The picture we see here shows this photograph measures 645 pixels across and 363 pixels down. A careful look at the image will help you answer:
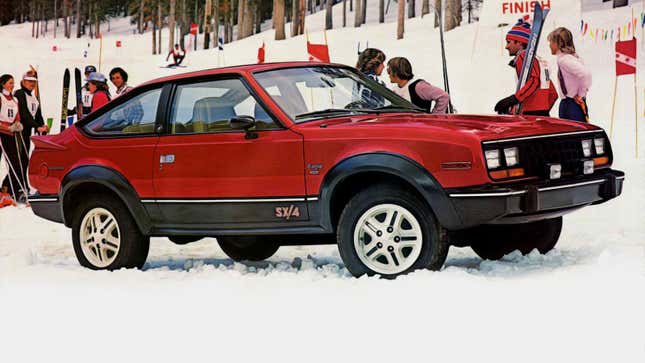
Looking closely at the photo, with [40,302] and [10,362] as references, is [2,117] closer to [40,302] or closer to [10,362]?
[40,302]

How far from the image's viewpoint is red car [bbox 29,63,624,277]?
6.61 meters

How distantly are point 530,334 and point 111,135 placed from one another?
4094 millimetres

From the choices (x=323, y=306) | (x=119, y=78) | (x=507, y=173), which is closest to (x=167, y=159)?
(x=323, y=306)

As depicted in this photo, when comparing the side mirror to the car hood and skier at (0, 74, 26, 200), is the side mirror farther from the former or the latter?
skier at (0, 74, 26, 200)

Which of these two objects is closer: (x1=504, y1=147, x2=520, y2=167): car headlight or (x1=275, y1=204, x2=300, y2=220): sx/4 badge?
(x1=504, y1=147, x2=520, y2=167): car headlight

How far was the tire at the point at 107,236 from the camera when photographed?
824cm

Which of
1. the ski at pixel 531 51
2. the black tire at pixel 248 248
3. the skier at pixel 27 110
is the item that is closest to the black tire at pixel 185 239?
the black tire at pixel 248 248

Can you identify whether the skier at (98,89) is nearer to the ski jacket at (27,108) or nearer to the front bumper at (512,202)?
the ski jacket at (27,108)

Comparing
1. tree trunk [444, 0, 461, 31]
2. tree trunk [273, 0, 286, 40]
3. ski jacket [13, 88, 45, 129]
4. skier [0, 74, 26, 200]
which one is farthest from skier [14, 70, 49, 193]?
tree trunk [273, 0, 286, 40]

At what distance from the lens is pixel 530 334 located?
209 inches

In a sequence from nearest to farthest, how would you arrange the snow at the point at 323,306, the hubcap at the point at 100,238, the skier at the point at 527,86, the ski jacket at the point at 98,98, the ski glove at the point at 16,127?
the snow at the point at 323,306 < the hubcap at the point at 100,238 < the skier at the point at 527,86 < the ski jacket at the point at 98,98 < the ski glove at the point at 16,127

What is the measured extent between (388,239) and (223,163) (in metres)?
1.39

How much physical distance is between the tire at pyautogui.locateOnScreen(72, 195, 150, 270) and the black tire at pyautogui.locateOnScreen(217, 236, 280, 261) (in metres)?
0.86

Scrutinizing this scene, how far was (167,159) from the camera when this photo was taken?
7871mm
